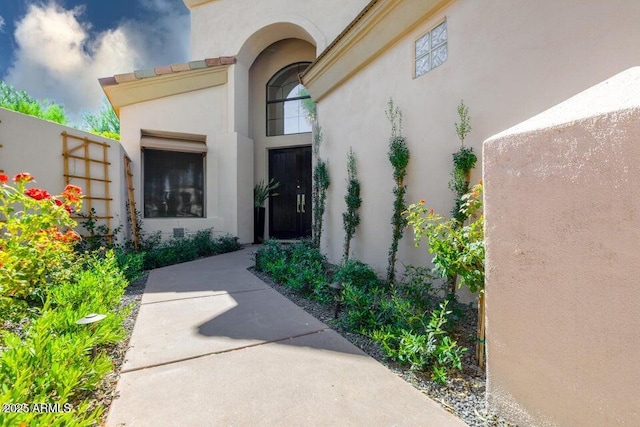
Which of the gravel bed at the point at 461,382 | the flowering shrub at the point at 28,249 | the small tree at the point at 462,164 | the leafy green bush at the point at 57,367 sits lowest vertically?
the gravel bed at the point at 461,382

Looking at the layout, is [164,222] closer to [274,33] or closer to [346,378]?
[274,33]

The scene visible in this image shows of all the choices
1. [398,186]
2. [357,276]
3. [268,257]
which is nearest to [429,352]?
[357,276]

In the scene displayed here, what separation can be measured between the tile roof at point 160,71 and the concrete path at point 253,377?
19.2ft

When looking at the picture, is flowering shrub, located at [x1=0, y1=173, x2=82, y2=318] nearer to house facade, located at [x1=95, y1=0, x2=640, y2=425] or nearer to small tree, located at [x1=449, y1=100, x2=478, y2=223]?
house facade, located at [x1=95, y1=0, x2=640, y2=425]

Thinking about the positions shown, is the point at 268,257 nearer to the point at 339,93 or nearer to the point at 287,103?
the point at 339,93

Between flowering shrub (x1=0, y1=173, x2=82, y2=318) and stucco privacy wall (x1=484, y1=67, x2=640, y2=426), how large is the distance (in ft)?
10.6

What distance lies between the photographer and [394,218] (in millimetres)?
3480

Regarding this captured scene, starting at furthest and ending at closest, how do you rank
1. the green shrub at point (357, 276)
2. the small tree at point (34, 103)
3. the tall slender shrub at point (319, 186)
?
the small tree at point (34, 103) < the tall slender shrub at point (319, 186) < the green shrub at point (357, 276)

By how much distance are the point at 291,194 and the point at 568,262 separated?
24.3 ft

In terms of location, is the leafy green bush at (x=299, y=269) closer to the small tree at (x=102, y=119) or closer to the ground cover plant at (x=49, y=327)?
the ground cover plant at (x=49, y=327)

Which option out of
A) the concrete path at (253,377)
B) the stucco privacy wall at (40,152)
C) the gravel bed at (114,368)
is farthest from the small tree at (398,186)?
the stucco privacy wall at (40,152)

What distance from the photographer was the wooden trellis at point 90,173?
492 centimetres

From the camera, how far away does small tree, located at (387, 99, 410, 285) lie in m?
3.41

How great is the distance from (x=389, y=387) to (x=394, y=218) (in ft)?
7.00
